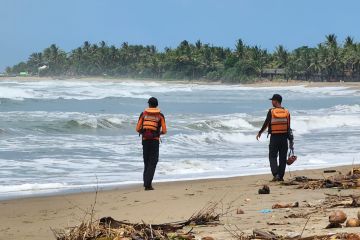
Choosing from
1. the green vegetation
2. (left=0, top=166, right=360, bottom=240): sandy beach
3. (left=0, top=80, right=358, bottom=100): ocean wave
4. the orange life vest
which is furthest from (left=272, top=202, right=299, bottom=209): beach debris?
the green vegetation

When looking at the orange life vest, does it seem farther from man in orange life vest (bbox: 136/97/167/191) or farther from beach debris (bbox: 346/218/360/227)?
beach debris (bbox: 346/218/360/227)

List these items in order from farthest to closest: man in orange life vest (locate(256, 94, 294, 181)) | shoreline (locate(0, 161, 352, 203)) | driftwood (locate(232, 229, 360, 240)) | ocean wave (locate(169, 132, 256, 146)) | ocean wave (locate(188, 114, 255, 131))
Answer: ocean wave (locate(188, 114, 255, 131))
ocean wave (locate(169, 132, 256, 146))
man in orange life vest (locate(256, 94, 294, 181))
shoreline (locate(0, 161, 352, 203))
driftwood (locate(232, 229, 360, 240))

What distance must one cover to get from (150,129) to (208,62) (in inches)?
4449

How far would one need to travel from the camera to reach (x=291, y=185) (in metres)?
9.55

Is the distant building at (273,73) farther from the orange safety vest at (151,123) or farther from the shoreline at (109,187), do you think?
the orange safety vest at (151,123)

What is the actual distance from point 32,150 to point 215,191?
7.75m

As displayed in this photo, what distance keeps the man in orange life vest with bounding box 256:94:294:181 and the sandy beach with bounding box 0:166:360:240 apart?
32cm

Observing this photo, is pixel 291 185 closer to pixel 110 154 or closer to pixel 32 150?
pixel 110 154

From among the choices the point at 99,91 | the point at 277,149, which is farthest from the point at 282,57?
the point at 277,149

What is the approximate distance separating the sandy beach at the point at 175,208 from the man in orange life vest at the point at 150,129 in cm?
28

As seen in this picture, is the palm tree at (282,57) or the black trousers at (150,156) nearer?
the black trousers at (150,156)

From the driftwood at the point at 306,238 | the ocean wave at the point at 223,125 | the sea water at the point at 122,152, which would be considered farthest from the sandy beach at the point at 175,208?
the ocean wave at the point at 223,125

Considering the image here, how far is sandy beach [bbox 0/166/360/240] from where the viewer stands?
591 centimetres

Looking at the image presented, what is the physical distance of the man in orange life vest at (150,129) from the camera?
9.90m
